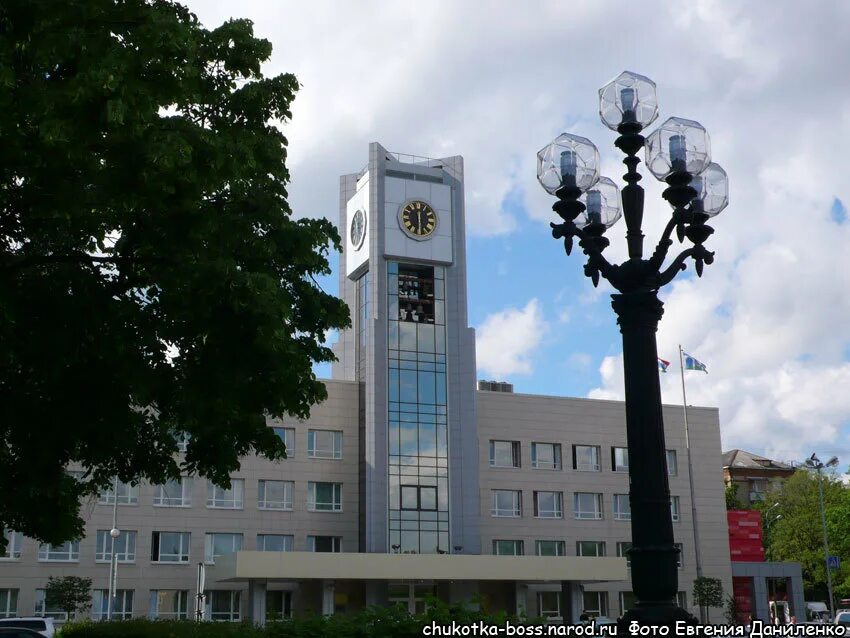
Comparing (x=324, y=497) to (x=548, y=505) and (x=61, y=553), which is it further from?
(x=61, y=553)

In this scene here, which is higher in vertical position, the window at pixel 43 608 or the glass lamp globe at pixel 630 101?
the glass lamp globe at pixel 630 101

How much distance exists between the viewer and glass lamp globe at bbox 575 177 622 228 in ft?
34.6

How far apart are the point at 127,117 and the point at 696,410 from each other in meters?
62.2

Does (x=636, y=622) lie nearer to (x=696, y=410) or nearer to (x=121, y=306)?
(x=121, y=306)

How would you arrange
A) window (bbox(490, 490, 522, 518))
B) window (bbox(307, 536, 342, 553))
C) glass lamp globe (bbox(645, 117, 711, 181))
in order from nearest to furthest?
glass lamp globe (bbox(645, 117, 711, 181)) → window (bbox(307, 536, 342, 553)) → window (bbox(490, 490, 522, 518))

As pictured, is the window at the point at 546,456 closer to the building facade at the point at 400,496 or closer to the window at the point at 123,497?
the building facade at the point at 400,496

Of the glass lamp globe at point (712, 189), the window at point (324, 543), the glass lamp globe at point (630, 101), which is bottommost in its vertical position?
the window at point (324, 543)

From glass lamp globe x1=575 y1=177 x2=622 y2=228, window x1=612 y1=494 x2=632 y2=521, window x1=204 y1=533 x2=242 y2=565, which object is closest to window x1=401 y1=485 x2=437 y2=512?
window x1=204 y1=533 x2=242 y2=565

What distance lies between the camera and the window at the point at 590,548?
61.3 meters

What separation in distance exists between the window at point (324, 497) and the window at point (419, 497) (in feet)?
12.7

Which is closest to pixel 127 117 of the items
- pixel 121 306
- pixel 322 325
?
pixel 121 306

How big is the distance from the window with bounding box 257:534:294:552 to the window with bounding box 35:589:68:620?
1062cm

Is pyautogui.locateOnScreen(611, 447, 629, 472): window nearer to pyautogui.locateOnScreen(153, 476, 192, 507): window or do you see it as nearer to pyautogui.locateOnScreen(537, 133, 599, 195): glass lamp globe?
pyautogui.locateOnScreen(153, 476, 192, 507): window

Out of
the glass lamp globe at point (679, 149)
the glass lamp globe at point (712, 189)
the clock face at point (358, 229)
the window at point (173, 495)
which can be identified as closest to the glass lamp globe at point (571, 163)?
the glass lamp globe at point (679, 149)
